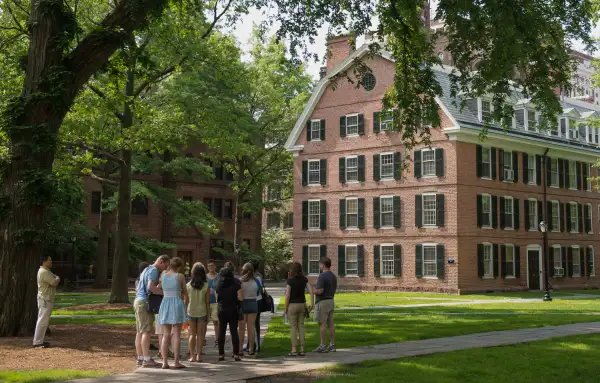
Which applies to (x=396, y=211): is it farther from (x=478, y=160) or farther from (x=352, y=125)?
(x=352, y=125)

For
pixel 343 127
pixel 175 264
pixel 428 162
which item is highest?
pixel 343 127

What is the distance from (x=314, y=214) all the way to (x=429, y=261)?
8712 millimetres

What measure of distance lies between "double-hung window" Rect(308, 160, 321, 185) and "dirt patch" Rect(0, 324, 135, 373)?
2902 cm

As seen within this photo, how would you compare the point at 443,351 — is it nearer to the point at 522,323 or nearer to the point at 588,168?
the point at 522,323

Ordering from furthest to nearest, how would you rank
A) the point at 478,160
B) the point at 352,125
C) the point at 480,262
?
the point at 352,125 → the point at 478,160 → the point at 480,262

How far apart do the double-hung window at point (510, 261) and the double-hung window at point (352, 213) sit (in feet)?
29.2

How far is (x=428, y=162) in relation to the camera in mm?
40688

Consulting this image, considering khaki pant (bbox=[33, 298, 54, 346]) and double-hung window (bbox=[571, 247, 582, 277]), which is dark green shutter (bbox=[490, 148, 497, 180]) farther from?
khaki pant (bbox=[33, 298, 54, 346])

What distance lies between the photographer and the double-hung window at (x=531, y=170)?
44250mm

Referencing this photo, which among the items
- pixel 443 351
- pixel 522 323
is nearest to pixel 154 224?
pixel 522 323

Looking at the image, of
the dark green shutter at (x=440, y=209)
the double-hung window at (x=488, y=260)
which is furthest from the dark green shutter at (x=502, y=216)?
the dark green shutter at (x=440, y=209)

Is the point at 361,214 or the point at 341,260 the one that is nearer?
the point at 361,214

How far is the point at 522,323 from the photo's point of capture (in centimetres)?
1995

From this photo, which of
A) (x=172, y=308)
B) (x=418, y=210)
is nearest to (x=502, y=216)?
(x=418, y=210)
